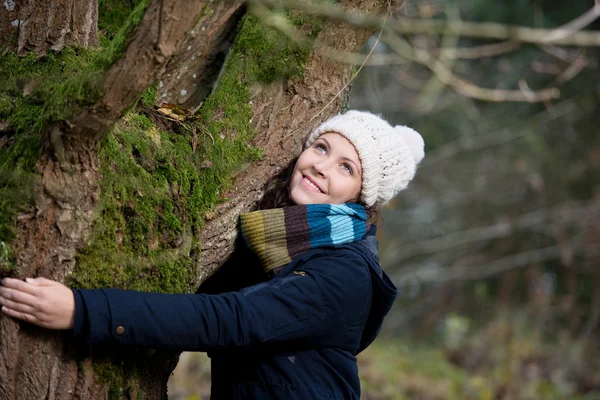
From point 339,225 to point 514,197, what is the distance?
857cm

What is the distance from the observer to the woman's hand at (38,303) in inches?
80.3

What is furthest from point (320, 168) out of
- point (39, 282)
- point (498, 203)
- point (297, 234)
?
point (498, 203)

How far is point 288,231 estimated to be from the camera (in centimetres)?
258

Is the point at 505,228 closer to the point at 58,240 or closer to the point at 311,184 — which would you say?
the point at 311,184

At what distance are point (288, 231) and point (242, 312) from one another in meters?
0.44

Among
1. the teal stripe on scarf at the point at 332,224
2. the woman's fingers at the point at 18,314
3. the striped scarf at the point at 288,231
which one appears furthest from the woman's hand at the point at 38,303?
the teal stripe on scarf at the point at 332,224

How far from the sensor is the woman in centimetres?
209

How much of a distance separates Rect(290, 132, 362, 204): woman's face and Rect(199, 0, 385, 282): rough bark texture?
100mm

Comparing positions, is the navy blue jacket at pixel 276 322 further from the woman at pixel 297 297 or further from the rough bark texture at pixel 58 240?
the rough bark texture at pixel 58 240

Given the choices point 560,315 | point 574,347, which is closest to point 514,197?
point 560,315

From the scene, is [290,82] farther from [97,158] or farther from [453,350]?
[453,350]

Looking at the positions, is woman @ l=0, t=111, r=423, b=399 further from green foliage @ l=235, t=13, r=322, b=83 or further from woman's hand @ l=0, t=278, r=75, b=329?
green foliage @ l=235, t=13, r=322, b=83

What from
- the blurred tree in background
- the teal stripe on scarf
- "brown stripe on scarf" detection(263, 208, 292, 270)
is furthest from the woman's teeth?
the blurred tree in background

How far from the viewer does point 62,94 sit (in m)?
2.03
